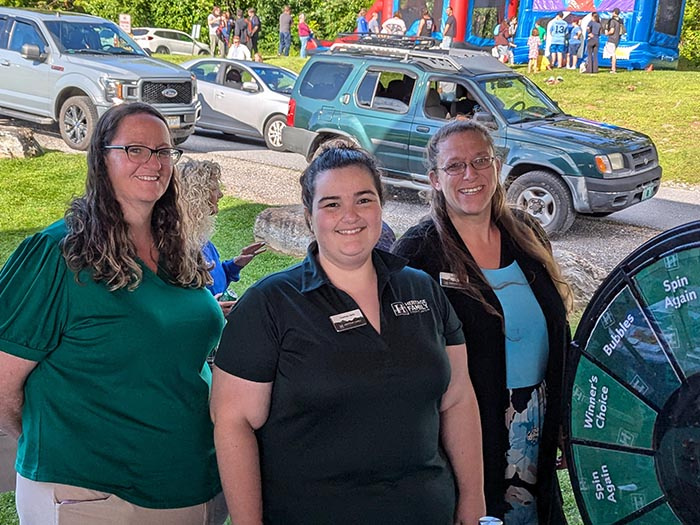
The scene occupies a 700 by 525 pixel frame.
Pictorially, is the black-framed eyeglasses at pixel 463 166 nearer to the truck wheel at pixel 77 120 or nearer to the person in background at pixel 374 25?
the truck wheel at pixel 77 120

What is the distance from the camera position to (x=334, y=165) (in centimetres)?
252

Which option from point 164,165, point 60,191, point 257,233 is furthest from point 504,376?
point 60,191

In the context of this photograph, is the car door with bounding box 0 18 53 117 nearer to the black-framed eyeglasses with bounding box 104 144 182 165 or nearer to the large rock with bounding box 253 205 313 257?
the large rock with bounding box 253 205 313 257

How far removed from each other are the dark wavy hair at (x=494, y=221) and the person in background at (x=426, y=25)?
24.2 meters

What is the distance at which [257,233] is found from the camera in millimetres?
8758

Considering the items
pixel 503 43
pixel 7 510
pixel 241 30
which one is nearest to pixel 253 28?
pixel 241 30

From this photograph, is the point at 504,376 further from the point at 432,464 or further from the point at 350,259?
the point at 350,259

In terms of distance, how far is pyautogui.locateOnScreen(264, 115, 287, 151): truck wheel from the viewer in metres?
15.2

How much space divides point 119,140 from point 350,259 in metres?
0.81

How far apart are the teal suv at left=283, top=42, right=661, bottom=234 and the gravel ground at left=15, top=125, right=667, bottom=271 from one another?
0.38 m

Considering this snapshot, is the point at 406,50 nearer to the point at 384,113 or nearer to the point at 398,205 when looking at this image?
the point at 384,113

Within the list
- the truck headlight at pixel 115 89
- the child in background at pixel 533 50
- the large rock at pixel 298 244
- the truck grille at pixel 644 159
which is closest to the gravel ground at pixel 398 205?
the large rock at pixel 298 244

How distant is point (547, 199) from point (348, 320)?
817cm

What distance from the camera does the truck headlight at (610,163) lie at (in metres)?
9.98
